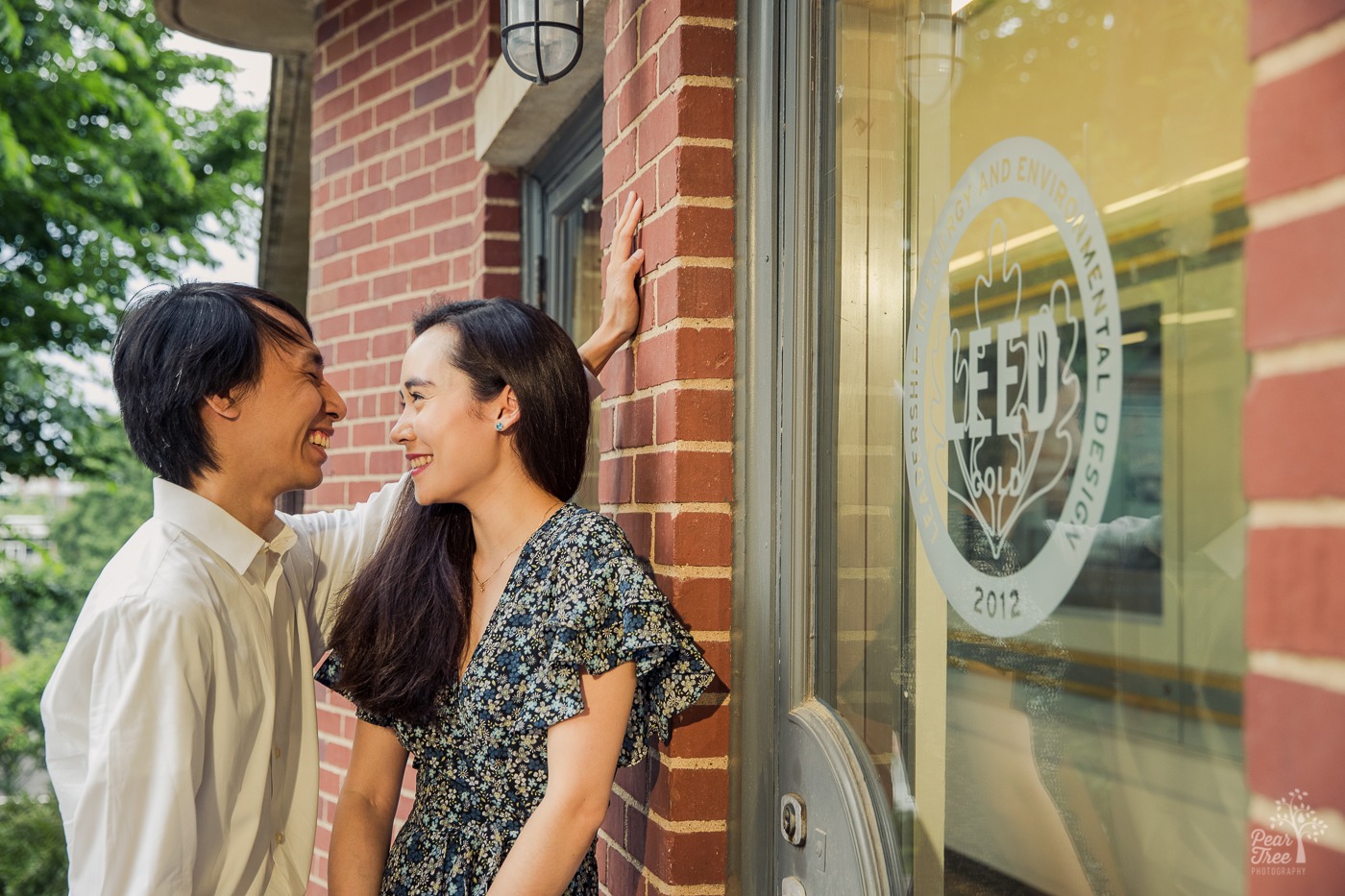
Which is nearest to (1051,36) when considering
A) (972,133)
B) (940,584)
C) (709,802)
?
(972,133)

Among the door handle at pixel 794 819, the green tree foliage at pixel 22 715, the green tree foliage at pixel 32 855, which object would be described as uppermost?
the door handle at pixel 794 819

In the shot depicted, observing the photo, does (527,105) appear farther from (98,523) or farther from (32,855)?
(98,523)

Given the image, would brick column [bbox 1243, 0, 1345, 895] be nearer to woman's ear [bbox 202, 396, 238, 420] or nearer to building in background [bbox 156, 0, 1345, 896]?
building in background [bbox 156, 0, 1345, 896]

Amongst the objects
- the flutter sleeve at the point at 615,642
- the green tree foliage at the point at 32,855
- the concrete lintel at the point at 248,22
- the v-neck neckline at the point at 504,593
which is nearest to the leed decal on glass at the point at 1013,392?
the flutter sleeve at the point at 615,642

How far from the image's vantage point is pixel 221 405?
2271 mm

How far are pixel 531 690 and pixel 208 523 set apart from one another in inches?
30.3

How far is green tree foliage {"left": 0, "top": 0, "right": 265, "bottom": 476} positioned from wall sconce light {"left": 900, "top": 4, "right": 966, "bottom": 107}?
9.29 meters

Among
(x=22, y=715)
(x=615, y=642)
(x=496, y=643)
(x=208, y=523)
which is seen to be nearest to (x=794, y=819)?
(x=615, y=642)

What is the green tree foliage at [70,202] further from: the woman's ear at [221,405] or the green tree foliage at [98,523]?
the green tree foliage at [98,523]

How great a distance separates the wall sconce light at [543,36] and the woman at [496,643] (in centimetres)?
63

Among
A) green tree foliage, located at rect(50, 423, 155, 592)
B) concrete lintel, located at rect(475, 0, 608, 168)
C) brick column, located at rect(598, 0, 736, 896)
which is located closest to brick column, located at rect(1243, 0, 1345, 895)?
brick column, located at rect(598, 0, 736, 896)

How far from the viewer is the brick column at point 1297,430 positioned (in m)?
0.91

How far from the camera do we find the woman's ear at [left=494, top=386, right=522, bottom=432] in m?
2.18

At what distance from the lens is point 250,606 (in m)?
2.26
